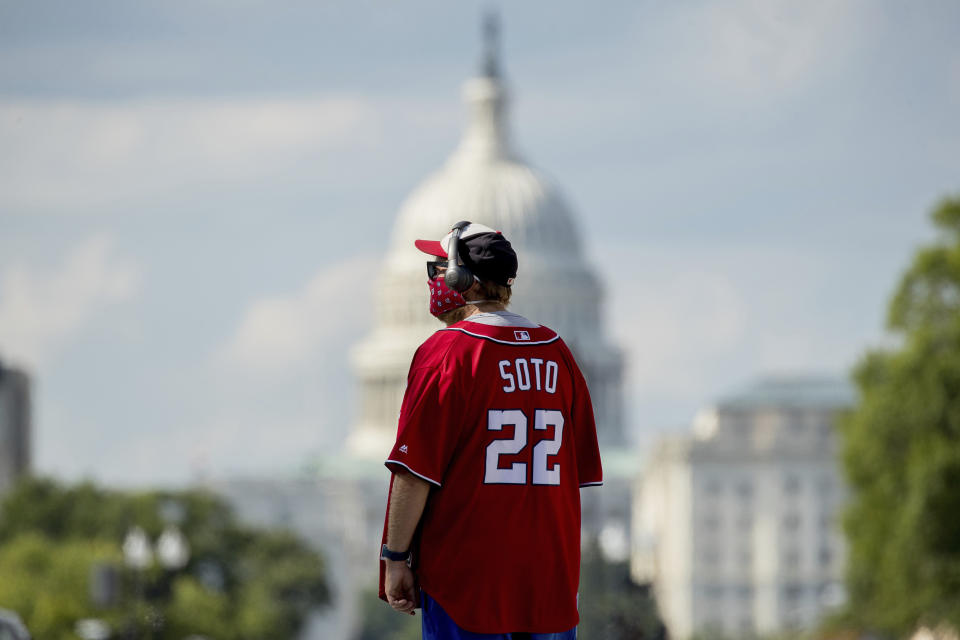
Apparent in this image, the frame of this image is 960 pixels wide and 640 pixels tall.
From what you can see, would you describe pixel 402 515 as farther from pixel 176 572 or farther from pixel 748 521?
pixel 748 521

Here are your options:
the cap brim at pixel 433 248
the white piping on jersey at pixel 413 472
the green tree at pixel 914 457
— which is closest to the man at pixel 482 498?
the white piping on jersey at pixel 413 472

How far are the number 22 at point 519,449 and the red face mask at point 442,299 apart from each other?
1.98 ft

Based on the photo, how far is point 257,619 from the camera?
8012 cm

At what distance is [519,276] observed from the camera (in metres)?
180

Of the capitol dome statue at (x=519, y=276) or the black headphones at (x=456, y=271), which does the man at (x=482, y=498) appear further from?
the capitol dome statue at (x=519, y=276)

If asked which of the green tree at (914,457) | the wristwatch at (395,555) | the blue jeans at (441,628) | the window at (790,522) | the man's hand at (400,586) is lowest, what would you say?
the window at (790,522)

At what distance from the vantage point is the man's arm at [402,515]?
8.84 metres

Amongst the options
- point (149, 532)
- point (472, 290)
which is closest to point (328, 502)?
point (149, 532)

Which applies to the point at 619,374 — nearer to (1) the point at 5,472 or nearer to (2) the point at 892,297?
(1) the point at 5,472

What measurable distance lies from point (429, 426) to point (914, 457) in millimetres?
38704

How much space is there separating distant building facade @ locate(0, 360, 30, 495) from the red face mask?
122 m

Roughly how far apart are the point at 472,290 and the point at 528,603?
1.16 m

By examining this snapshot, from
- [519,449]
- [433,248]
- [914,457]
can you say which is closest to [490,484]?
[519,449]

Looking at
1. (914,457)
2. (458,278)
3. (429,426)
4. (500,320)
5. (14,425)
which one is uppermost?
(458,278)
